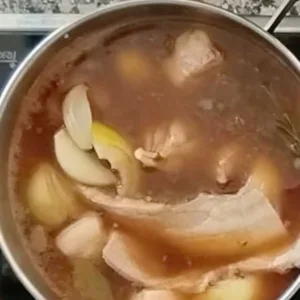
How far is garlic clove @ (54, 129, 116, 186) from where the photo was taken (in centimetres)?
94

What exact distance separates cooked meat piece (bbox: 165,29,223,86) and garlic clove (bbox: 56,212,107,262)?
0.16m

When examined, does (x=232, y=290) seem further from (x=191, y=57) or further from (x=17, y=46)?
(x=17, y=46)

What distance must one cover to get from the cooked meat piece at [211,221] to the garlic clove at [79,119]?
0.05 m

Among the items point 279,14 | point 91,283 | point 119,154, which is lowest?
point 91,283

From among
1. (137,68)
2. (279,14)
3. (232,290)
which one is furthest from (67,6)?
(232,290)

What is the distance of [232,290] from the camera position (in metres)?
0.93

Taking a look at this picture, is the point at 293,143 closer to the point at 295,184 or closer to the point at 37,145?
the point at 295,184

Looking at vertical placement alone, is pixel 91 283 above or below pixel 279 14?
below

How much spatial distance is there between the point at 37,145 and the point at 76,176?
51 millimetres

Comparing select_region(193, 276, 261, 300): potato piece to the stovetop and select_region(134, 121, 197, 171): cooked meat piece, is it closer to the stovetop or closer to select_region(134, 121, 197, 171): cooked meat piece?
select_region(134, 121, 197, 171): cooked meat piece

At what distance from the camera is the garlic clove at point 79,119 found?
0.94 meters

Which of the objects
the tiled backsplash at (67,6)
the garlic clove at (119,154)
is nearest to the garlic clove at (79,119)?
the garlic clove at (119,154)

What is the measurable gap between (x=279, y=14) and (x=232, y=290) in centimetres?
26

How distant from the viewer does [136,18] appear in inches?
37.6
